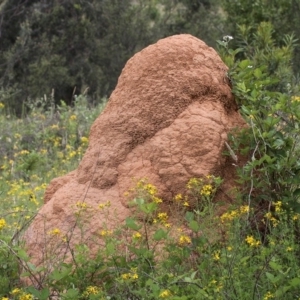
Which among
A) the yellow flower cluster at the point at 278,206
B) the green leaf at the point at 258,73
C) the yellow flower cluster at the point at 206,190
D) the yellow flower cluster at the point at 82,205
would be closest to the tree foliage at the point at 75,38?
the green leaf at the point at 258,73

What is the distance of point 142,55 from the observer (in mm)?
5047

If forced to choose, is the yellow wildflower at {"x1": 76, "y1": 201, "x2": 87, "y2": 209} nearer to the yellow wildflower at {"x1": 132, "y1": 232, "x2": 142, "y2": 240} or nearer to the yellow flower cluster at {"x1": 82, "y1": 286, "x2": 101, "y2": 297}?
the yellow wildflower at {"x1": 132, "y1": 232, "x2": 142, "y2": 240}

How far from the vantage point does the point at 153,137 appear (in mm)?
4719

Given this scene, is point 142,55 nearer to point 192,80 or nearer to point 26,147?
point 192,80

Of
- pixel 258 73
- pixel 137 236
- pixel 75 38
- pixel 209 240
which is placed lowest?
pixel 75 38

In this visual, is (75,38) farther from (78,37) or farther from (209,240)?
(209,240)

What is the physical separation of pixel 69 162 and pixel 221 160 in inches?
147

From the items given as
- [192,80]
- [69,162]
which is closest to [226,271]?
[192,80]

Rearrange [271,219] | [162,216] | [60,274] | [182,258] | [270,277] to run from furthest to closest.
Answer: [271,219], [162,216], [182,258], [60,274], [270,277]

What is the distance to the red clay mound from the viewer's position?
446cm

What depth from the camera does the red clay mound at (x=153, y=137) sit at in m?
4.46

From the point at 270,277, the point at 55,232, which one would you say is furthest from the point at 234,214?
the point at 55,232

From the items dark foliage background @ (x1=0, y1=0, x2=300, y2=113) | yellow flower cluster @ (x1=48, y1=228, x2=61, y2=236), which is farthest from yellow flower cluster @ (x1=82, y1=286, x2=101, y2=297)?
dark foliage background @ (x1=0, y1=0, x2=300, y2=113)

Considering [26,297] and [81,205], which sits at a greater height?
[81,205]
